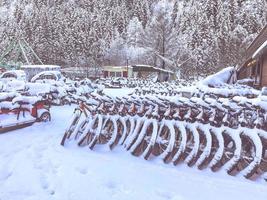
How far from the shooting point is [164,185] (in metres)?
4.97

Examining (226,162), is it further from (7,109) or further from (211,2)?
(211,2)

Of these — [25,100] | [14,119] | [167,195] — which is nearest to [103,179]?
[167,195]

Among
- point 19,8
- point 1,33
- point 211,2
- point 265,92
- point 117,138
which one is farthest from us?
point 19,8

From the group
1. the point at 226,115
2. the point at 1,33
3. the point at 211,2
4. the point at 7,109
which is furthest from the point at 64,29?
the point at 226,115

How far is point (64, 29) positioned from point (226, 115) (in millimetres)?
65561

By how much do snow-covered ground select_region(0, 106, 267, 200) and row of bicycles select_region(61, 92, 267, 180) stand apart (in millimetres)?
210

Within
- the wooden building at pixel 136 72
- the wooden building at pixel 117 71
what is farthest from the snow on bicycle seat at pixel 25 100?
the wooden building at pixel 117 71

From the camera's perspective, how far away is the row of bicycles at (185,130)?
5.32m

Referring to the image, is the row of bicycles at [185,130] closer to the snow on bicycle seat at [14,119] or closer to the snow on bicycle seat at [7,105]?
the snow on bicycle seat at [14,119]

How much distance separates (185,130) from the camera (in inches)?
229

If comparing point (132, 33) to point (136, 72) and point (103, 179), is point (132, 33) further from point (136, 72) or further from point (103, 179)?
point (103, 179)

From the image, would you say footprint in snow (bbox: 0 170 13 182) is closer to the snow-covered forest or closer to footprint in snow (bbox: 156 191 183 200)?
footprint in snow (bbox: 156 191 183 200)

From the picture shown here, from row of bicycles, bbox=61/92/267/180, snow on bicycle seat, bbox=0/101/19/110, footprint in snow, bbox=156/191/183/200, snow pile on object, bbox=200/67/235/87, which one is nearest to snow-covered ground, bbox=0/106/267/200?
footprint in snow, bbox=156/191/183/200

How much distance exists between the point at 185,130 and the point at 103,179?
1.58 metres
